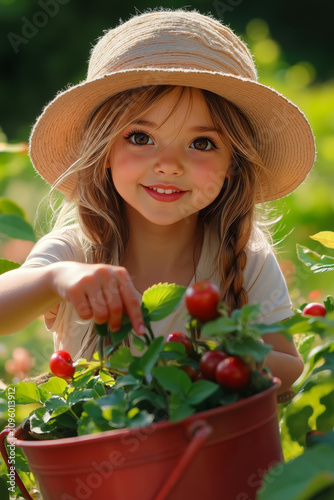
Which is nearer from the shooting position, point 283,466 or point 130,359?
point 283,466

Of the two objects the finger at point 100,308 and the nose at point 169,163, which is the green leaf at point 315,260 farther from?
the finger at point 100,308

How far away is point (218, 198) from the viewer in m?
1.58

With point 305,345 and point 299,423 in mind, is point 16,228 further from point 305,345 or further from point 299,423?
point 299,423

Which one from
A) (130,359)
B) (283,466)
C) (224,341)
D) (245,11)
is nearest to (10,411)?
(130,359)

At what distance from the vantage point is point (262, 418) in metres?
0.74

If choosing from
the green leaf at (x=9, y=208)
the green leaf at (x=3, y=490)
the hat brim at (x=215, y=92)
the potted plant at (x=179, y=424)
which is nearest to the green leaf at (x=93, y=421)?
the potted plant at (x=179, y=424)

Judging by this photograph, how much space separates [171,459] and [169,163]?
0.72 meters

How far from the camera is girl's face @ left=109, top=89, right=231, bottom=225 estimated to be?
4.31ft

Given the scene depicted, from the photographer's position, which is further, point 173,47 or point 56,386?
point 173,47

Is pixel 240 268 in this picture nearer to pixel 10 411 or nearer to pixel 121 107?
pixel 121 107

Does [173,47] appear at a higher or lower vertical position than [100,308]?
A: higher

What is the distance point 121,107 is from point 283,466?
93cm

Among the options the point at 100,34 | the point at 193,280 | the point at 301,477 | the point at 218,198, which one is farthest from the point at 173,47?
the point at 100,34

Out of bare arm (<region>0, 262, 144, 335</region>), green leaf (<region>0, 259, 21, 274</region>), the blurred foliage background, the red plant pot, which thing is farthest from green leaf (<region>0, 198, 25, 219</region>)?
the blurred foliage background
